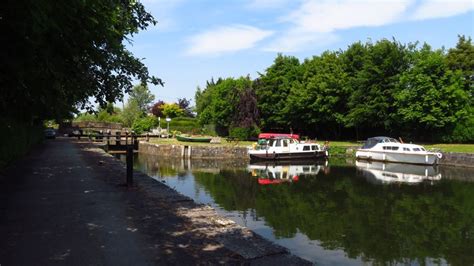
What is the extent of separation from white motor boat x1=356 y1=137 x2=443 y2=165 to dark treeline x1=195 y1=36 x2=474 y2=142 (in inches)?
227

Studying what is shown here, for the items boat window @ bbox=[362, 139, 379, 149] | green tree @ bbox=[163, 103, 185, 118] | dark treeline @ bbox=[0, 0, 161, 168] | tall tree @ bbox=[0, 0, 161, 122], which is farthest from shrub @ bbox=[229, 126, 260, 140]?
green tree @ bbox=[163, 103, 185, 118]

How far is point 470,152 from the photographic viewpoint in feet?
107

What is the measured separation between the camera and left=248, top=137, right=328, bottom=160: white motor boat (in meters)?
35.8

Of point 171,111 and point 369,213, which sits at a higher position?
Answer: point 171,111

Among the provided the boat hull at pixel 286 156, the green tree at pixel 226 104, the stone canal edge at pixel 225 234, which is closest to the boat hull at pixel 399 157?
the boat hull at pixel 286 156

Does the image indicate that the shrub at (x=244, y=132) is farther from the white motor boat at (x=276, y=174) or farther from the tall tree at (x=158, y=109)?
the tall tree at (x=158, y=109)

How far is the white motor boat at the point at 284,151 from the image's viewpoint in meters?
35.8

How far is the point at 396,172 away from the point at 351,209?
46.7ft

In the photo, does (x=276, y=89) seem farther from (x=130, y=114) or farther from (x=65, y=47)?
(x=65, y=47)

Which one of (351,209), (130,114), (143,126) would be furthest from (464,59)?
(130,114)

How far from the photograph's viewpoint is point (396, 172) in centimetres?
2759

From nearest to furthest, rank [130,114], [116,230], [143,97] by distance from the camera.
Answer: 1. [116,230]
2. [130,114]
3. [143,97]

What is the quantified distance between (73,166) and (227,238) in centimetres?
1302

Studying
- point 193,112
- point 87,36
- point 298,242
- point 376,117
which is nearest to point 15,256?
point 87,36
